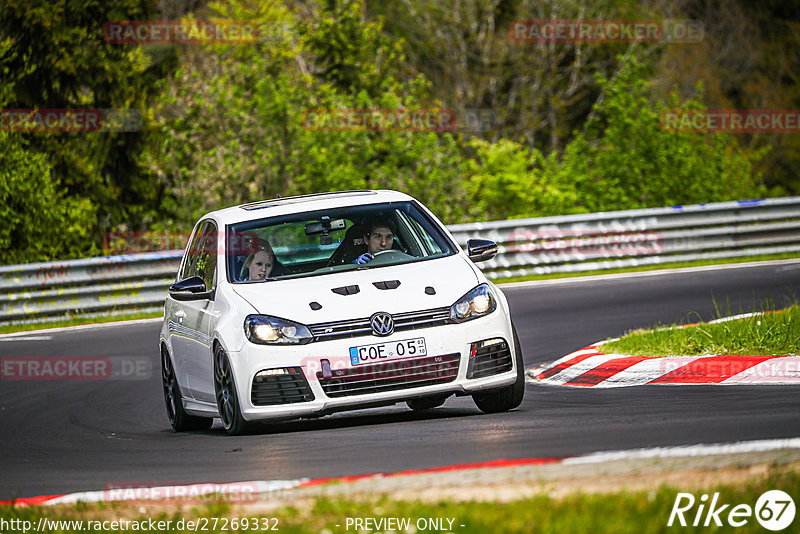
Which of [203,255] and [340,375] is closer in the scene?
[340,375]

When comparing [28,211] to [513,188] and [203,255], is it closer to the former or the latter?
[513,188]

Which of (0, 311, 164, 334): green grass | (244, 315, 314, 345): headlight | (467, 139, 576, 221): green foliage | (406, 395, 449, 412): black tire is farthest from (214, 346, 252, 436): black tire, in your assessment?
(467, 139, 576, 221): green foliage

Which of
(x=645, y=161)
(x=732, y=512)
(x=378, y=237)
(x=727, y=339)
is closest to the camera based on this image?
(x=732, y=512)

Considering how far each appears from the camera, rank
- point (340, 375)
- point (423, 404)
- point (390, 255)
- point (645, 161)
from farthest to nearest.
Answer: point (645, 161) → point (423, 404) → point (390, 255) → point (340, 375)

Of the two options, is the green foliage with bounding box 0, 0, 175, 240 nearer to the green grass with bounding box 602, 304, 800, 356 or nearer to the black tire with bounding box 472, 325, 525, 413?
the green grass with bounding box 602, 304, 800, 356

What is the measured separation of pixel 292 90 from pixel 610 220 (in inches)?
347

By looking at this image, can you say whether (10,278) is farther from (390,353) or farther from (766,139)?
(766,139)

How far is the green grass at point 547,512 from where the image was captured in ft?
15.0

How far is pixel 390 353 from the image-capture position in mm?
8008

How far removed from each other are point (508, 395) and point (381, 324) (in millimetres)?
1117

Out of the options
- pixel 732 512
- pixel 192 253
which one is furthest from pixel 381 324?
pixel 732 512

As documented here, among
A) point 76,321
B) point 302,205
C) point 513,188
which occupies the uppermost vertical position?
point 302,205

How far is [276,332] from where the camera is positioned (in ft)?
26.5

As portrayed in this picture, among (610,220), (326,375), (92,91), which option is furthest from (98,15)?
(326,375)
